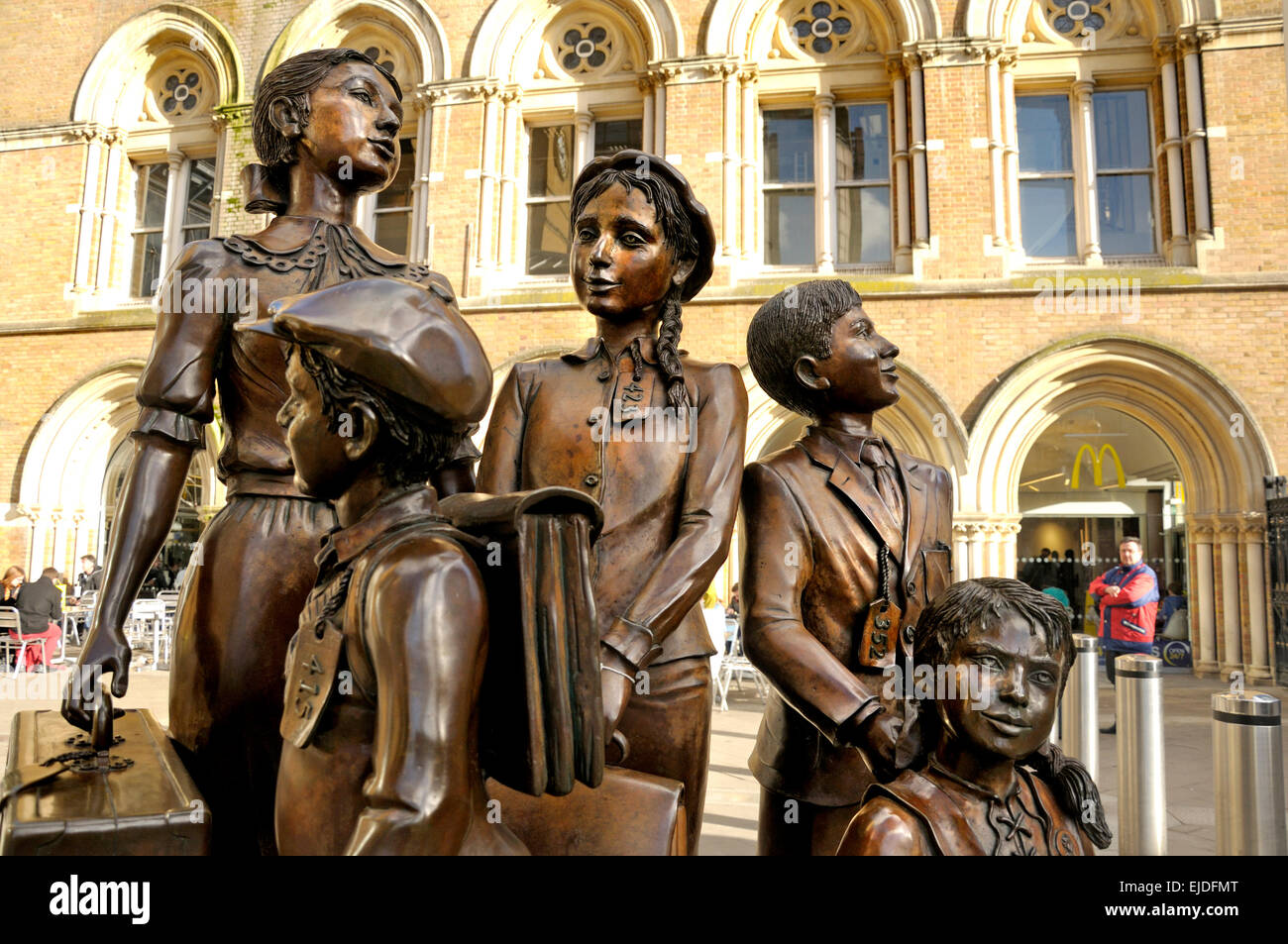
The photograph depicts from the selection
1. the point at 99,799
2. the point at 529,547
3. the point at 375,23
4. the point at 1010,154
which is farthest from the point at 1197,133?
the point at 99,799

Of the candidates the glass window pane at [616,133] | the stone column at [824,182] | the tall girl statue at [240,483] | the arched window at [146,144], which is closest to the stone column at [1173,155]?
the stone column at [824,182]

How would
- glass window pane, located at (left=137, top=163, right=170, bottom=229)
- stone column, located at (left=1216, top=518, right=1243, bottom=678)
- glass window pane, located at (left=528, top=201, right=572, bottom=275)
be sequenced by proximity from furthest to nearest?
glass window pane, located at (left=137, top=163, right=170, bottom=229) → glass window pane, located at (left=528, top=201, right=572, bottom=275) → stone column, located at (left=1216, top=518, right=1243, bottom=678)

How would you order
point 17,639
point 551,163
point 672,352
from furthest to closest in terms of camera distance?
1. point 551,163
2. point 17,639
3. point 672,352

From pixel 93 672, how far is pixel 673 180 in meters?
1.36

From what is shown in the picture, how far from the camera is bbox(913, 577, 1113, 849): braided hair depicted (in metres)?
1.22

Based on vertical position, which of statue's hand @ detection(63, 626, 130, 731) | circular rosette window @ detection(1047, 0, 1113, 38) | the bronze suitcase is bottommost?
the bronze suitcase

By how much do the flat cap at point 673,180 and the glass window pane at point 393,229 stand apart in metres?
11.4

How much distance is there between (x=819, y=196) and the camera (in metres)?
11.2

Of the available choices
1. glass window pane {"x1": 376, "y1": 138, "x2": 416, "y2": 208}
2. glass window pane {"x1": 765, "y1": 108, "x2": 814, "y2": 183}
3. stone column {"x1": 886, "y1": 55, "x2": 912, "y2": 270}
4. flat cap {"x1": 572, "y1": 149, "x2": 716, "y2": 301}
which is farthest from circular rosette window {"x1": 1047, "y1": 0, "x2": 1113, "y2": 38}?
flat cap {"x1": 572, "y1": 149, "x2": 716, "y2": 301}

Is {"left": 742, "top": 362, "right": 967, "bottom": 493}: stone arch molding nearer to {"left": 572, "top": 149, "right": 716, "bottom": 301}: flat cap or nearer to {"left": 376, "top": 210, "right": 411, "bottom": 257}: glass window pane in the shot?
{"left": 376, "top": 210, "right": 411, "bottom": 257}: glass window pane

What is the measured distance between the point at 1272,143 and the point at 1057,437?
429cm

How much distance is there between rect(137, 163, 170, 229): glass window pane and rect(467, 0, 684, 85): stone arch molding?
5.62m

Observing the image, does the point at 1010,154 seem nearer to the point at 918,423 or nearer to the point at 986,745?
the point at 918,423

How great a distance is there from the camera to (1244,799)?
7.89 feet
